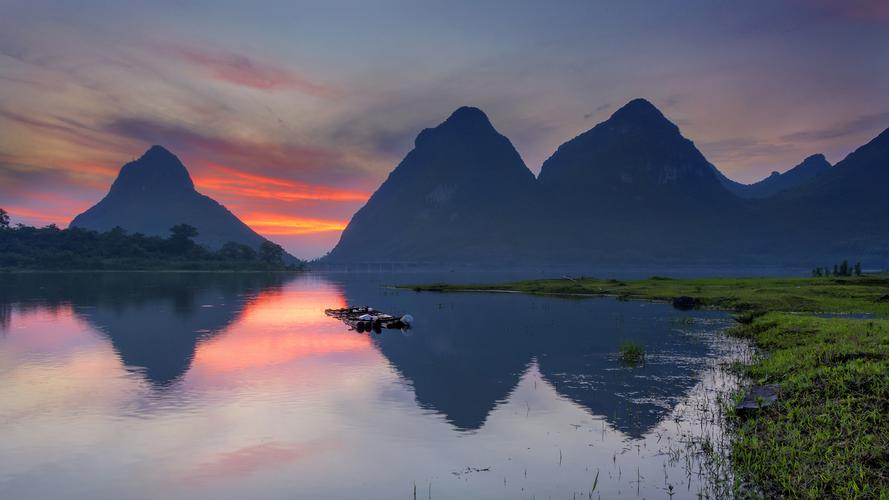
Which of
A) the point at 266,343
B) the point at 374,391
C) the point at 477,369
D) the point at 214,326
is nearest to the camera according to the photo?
the point at 374,391

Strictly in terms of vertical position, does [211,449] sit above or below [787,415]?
below

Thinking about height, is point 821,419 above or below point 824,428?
above

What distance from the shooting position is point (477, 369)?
3953 centimetres

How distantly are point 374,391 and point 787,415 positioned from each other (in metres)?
21.6

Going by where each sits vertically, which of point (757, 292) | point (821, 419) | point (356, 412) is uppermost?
point (757, 292)

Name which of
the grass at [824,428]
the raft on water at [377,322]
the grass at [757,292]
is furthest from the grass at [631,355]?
the grass at [757,292]

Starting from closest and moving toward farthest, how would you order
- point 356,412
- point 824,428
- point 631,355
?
point 824,428
point 356,412
point 631,355

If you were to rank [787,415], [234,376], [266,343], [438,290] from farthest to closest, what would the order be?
[438,290] → [266,343] → [234,376] → [787,415]

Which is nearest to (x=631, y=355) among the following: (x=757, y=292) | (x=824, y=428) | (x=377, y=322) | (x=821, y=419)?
(x=821, y=419)

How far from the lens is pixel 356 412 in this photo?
2783 cm

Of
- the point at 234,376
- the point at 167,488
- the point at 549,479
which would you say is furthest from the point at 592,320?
the point at 167,488

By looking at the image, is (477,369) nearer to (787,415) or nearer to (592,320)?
(787,415)

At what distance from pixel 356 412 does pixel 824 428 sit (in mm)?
20436

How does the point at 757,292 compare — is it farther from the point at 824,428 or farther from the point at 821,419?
the point at 824,428
